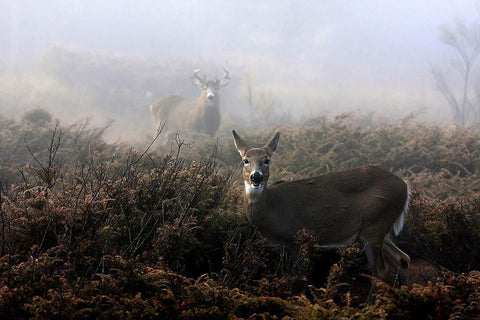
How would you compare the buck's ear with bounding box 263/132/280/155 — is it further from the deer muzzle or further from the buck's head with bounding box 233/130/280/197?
the deer muzzle

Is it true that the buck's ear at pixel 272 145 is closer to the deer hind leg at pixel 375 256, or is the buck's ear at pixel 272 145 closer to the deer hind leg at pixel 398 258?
the deer hind leg at pixel 375 256

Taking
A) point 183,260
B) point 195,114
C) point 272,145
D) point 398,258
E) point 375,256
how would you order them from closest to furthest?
point 183,260 < point 375,256 < point 398,258 < point 272,145 < point 195,114

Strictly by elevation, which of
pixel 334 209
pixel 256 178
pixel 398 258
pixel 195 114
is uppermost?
pixel 195 114

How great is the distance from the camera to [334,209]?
4477mm

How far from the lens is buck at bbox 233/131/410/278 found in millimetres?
4352

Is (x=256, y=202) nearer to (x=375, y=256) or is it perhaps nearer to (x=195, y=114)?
(x=375, y=256)

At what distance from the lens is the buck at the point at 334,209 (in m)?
4.35

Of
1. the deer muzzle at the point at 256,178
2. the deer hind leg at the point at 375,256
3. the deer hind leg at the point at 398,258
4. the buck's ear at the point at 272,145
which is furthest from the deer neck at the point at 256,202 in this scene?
the deer hind leg at the point at 398,258

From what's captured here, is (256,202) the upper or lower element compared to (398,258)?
upper

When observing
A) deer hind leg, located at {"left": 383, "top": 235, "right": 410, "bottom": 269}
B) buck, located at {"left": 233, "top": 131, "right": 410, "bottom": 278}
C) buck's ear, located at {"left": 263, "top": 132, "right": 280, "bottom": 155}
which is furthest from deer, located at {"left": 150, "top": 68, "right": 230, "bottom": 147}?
deer hind leg, located at {"left": 383, "top": 235, "right": 410, "bottom": 269}

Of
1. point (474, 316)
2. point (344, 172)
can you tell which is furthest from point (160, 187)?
point (474, 316)

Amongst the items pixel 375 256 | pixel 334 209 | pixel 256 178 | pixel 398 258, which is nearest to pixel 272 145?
pixel 256 178

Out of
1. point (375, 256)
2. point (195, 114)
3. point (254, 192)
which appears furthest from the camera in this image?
point (195, 114)

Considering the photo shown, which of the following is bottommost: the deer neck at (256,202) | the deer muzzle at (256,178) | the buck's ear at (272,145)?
the deer neck at (256,202)
